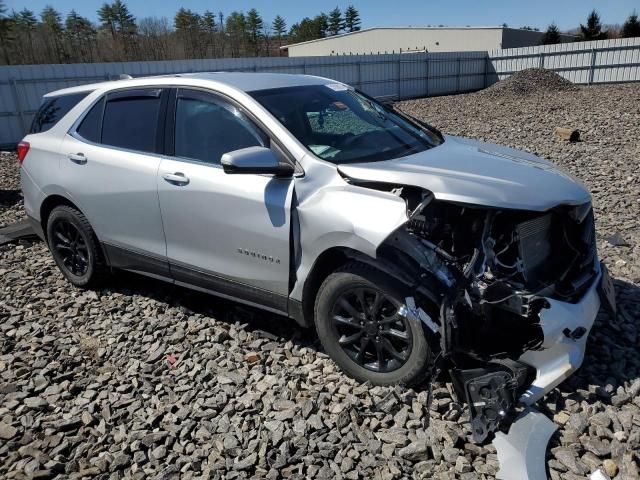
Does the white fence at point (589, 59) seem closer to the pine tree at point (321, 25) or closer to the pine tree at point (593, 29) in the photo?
the pine tree at point (593, 29)

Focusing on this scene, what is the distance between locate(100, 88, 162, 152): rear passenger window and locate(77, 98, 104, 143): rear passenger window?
0.21 feet

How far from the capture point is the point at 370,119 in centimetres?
388

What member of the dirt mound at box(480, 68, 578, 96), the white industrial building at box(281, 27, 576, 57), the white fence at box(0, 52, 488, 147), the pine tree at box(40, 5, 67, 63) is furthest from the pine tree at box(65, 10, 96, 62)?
the dirt mound at box(480, 68, 578, 96)

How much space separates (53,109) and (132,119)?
3.96 ft

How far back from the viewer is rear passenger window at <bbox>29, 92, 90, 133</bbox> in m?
4.57

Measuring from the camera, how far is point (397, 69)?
81.3ft

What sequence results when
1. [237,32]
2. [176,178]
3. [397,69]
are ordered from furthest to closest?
[237,32] → [397,69] → [176,178]

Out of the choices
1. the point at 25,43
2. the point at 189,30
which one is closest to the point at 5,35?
the point at 25,43

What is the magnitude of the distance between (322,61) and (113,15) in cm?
5101

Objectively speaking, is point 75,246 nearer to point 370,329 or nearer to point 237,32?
point 370,329

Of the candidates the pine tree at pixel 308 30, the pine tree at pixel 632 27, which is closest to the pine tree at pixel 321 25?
the pine tree at pixel 308 30

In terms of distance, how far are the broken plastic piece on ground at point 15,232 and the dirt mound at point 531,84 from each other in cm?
2064

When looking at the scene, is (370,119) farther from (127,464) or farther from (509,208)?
(127,464)

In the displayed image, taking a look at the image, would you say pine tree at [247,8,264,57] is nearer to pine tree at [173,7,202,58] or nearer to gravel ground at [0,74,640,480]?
pine tree at [173,7,202,58]
